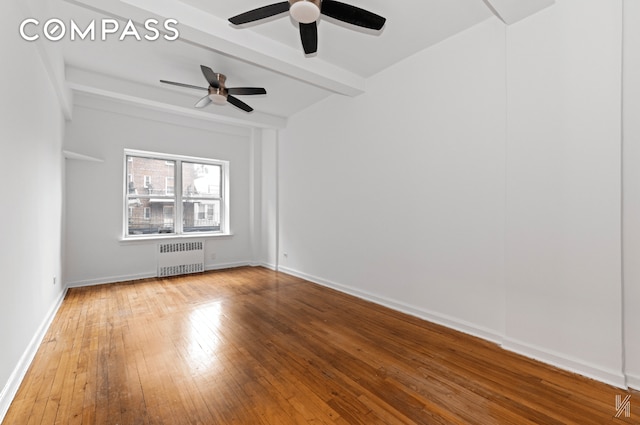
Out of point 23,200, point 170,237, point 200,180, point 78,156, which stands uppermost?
point 78,156

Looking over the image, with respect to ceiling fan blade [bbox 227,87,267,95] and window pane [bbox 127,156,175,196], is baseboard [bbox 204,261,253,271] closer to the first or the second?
window pane [bbox 127,156,175,196]

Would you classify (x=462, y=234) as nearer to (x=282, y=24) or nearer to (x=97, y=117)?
(x=282, y=24)

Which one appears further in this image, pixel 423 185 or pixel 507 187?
pixel 423 185

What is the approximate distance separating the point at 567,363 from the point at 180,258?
5565 millimetres

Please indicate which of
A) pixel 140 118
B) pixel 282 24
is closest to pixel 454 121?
pixel 282 24

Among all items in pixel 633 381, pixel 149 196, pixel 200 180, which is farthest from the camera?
pixel 200 180

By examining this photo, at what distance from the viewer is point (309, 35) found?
8.23 feet

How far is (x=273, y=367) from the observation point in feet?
7.37

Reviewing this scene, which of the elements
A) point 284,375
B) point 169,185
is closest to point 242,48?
A: point 284,375

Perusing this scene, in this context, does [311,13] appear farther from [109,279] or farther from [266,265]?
[109,279]

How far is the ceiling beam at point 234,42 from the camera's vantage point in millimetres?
2385

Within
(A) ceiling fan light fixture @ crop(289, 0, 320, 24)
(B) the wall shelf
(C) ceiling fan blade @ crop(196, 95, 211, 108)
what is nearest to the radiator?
(B) the wall shelf

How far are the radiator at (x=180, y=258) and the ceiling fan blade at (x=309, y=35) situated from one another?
4.29 meters

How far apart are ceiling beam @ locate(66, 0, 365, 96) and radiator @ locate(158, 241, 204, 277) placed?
12.3ft
